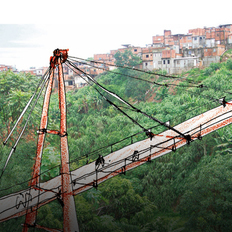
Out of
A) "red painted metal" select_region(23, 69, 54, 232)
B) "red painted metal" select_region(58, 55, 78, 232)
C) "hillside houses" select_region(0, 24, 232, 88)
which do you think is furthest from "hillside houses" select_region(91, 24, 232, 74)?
"red painted metal" select_region(58, 55, 78, 232)

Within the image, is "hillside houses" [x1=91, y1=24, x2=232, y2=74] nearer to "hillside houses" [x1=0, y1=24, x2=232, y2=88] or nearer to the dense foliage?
"hillside houses" [x1=0, y1=24, x2=232, y2=88]

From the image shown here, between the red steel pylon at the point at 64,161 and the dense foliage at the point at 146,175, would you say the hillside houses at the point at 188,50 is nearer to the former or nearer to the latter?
the dense foliage at the point at 146,175

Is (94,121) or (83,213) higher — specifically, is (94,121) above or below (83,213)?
above

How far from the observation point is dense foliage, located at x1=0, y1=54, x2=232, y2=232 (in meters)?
5.14

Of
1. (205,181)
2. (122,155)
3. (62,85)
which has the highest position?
(62,85)

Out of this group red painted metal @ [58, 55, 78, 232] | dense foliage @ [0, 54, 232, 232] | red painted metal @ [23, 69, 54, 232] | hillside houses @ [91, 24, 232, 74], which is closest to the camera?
red painted metal @ [58, 55, 78, 232]

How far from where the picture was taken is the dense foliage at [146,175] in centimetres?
514

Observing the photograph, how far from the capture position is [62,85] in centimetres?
227

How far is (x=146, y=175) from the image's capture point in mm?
7059

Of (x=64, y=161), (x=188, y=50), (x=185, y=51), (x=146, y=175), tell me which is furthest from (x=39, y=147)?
(x=185, y=51)

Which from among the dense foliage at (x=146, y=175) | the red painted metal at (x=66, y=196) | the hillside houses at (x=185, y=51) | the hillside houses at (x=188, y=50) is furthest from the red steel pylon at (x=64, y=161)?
the hillside houses at (x=188, y=50)

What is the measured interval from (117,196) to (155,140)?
8.18 ft

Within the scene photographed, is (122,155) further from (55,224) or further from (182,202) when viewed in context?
(182,202)

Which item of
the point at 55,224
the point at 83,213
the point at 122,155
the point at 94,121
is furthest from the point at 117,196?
the point at 94,121
